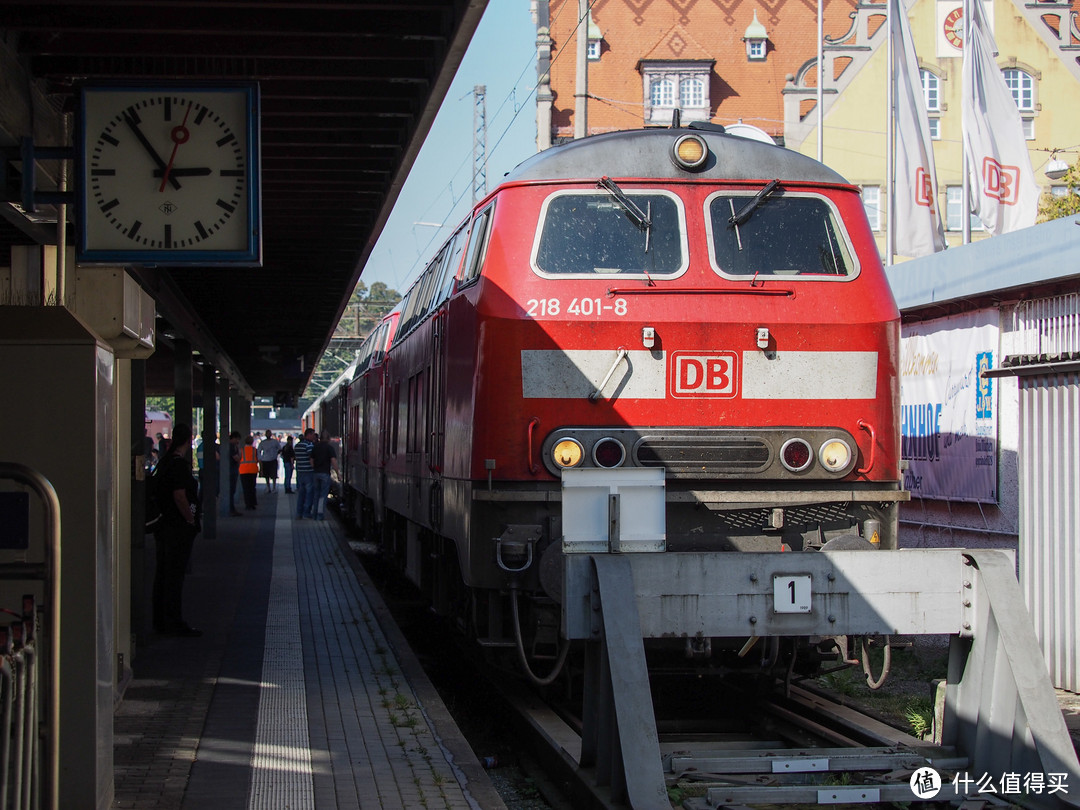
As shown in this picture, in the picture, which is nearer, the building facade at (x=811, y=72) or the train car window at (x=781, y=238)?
the train car window at (x=781, y=238)

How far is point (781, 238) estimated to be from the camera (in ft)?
25.5

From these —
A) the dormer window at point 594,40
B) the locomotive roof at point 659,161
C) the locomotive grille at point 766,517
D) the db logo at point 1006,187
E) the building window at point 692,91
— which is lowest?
the locomotive grille at point 766,517

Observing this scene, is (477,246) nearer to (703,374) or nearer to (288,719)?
(703,374)

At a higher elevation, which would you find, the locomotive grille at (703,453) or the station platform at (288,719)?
the locomotive grille at (703,453)

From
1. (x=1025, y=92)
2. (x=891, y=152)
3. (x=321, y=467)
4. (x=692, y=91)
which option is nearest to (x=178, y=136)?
(x=891, y=152)

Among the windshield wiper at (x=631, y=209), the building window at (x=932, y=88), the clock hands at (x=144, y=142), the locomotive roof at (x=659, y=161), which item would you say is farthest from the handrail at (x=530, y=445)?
the building window at (x=932, y=88)

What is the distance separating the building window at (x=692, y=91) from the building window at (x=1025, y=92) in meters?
12.3

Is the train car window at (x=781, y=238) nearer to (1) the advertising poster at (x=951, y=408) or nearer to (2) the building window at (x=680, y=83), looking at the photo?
(1) the advertising poster at (x=951, y=408)

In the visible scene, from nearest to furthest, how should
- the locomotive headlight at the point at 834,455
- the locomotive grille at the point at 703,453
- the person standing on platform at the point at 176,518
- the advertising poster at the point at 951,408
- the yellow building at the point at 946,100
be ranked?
1. the locomotive grille at the point at 703,453
2. the locomotive headlight at the point at 834,455
3. the person standing on platform at the point at 176,518
4. the advertising poster at the point at 951,408
5. the yellow building at the point at 946,100

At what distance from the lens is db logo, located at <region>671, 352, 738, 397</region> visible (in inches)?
293

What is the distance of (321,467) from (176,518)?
15.6 m

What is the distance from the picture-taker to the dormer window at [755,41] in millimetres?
50812

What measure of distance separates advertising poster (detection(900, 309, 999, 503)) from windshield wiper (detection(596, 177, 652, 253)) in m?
5.05

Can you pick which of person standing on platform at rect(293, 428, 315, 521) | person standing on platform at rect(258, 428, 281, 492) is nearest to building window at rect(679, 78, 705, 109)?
person standing on platform at rect(258, 428, 281, 492)
